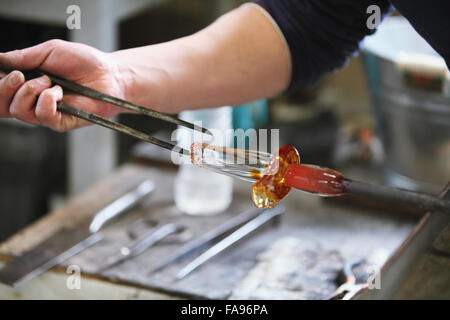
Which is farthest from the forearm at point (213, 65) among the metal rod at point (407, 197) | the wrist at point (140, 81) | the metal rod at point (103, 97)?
the metal rod at point (407, 197)

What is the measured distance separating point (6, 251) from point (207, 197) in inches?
13.9

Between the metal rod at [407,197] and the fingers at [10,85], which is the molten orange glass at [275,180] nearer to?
the metal rod at [407,197]

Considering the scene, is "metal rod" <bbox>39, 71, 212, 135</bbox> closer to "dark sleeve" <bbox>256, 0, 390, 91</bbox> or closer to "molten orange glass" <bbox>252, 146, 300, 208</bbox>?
"molten orange glass" <bbox>252, 146, 300, 208</bbox>

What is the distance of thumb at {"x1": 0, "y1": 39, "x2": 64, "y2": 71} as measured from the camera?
678 millimetres

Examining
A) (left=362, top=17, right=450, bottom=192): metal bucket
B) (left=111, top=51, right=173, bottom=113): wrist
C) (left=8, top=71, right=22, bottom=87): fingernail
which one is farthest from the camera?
(left=362, top=17, right=450, bottom=192): metal bucket

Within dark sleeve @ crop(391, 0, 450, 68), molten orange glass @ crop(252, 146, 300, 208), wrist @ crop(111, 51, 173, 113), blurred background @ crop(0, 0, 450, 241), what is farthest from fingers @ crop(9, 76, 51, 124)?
blurred background @ crop(0, 0, 450, 241)

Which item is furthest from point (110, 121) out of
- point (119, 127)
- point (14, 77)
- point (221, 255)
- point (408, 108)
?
point (408, 108)

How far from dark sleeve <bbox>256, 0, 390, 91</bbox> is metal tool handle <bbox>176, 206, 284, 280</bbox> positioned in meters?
0.25

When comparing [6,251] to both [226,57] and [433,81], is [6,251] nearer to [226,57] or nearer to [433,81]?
[226,57]

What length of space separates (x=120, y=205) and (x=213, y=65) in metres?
0.35

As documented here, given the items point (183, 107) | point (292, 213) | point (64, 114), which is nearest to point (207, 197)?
point (292, 213)

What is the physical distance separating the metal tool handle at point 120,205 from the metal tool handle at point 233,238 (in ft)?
0.63

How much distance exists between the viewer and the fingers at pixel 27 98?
0.66 meters

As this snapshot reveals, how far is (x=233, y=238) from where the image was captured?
95cm
